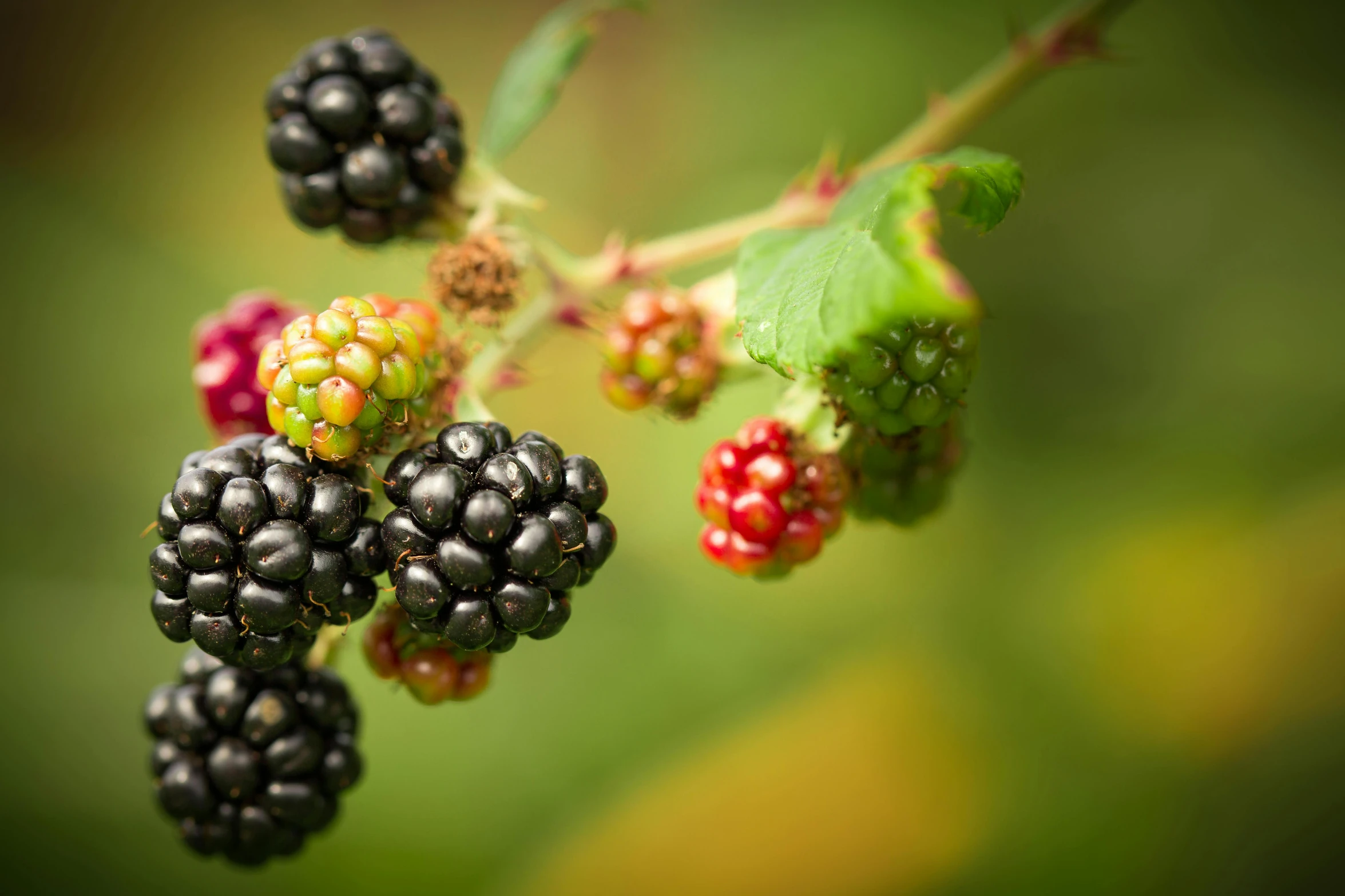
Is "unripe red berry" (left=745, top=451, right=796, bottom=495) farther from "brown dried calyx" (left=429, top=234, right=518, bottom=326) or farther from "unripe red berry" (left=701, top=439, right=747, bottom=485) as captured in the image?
"brown dried calyx" (left=429, top=234, right=518, bottom=326)

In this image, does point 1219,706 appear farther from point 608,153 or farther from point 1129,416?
point 608,153

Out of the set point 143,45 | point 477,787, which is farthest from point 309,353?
point 143,45

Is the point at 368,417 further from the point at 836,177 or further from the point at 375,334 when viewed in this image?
the point at 836,177

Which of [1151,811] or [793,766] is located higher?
[793,766]

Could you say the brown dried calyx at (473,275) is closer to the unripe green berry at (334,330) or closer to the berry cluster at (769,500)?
the unripe green berry at (334,330)

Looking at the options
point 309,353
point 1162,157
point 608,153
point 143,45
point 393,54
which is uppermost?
point 143,45

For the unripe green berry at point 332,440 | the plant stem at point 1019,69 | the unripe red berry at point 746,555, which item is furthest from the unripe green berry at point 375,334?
the plant stem at point 1019,69

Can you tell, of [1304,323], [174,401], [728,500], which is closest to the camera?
[728,500]

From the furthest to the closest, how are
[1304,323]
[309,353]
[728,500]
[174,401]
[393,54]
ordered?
[174,401], [1304,323], [393,54], [728,500], [309,353]
